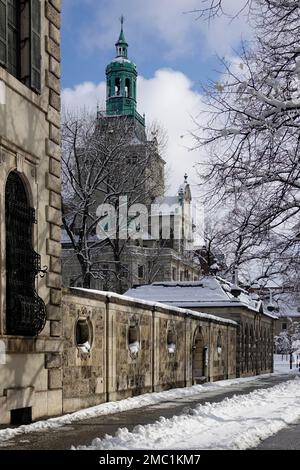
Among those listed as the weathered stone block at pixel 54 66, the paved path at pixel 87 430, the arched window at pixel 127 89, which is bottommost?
the paved path at pixel 87 430

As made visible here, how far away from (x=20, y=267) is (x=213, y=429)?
4308 mm

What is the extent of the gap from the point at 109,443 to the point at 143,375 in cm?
1102

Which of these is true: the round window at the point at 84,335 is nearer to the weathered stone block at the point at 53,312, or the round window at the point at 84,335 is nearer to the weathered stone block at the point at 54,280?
the weathered stone block at the point at 53,312

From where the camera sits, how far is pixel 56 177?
47.9ft

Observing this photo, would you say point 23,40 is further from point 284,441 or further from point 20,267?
point 284,441

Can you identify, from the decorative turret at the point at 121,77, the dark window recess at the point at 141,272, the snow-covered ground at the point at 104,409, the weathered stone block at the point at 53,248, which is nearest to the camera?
the snow-covered ground at the point at 104,409

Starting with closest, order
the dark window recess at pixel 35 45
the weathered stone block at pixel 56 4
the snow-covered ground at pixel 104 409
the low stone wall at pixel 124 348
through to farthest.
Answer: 1. the snow-covered ground at pixel 104 409
2. the dark window recess at pixel 35 45
3. the weathered stone block at pixel 56 4
4. the low stone wall at pixel 124 348

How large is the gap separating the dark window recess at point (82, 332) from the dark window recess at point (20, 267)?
2.63 meters

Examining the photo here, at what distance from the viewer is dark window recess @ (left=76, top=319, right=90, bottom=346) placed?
16.0m

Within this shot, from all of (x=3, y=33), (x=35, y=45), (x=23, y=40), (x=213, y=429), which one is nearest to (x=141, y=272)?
(x=35, y=45)

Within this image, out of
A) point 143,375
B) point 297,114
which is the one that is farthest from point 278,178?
point 143,375

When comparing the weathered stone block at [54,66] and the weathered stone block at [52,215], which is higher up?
the weathered stone block at [54,66]

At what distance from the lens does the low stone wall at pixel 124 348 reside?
1539 cm

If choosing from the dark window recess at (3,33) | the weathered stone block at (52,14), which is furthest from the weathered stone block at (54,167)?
the weathered stone block at (52,14)
